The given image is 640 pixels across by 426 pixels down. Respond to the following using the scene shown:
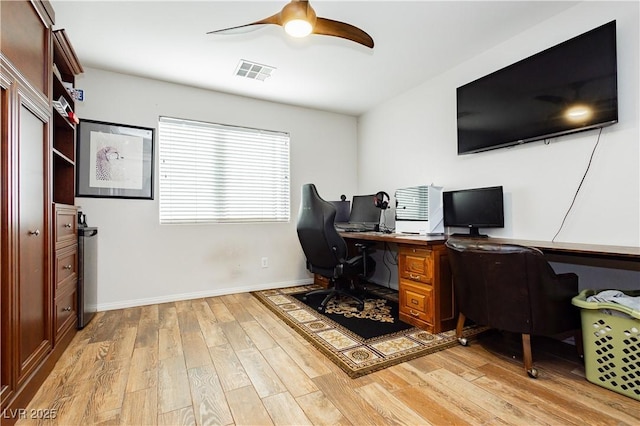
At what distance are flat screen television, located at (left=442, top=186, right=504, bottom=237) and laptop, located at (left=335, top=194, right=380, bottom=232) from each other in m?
0.92

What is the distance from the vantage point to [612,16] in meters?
2.03

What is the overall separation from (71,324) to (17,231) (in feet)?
4.01

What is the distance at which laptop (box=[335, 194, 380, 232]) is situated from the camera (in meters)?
3.71

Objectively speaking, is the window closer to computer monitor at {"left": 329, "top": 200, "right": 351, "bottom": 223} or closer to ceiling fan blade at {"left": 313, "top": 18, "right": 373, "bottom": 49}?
computer monitor at {"left": 329, "top": 200, "right": 351, "bottom": 223}

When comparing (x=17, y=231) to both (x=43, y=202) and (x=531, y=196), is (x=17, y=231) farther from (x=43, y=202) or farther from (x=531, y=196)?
(x=531, y=196)

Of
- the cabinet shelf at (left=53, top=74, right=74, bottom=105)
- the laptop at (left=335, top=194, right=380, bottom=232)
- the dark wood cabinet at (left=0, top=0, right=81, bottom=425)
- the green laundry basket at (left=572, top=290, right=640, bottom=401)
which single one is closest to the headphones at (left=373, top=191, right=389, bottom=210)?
the laptop at (left=335, top=194, right=380, bottom=232)

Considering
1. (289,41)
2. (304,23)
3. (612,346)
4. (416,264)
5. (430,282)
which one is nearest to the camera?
(612,346)

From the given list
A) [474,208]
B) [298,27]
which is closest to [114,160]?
[298,27]

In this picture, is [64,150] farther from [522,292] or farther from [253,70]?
[522,292]

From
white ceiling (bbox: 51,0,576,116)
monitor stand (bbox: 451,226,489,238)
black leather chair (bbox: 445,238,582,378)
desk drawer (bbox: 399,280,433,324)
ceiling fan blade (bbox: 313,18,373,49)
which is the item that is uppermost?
white ceiling (bbox: 51,0,576,116)

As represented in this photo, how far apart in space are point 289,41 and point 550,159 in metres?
2.32

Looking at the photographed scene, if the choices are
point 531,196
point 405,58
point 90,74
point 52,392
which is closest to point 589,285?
point 531,196

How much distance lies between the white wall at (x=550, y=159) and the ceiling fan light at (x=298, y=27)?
191 centimetres

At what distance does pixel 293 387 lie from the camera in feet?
5.54
